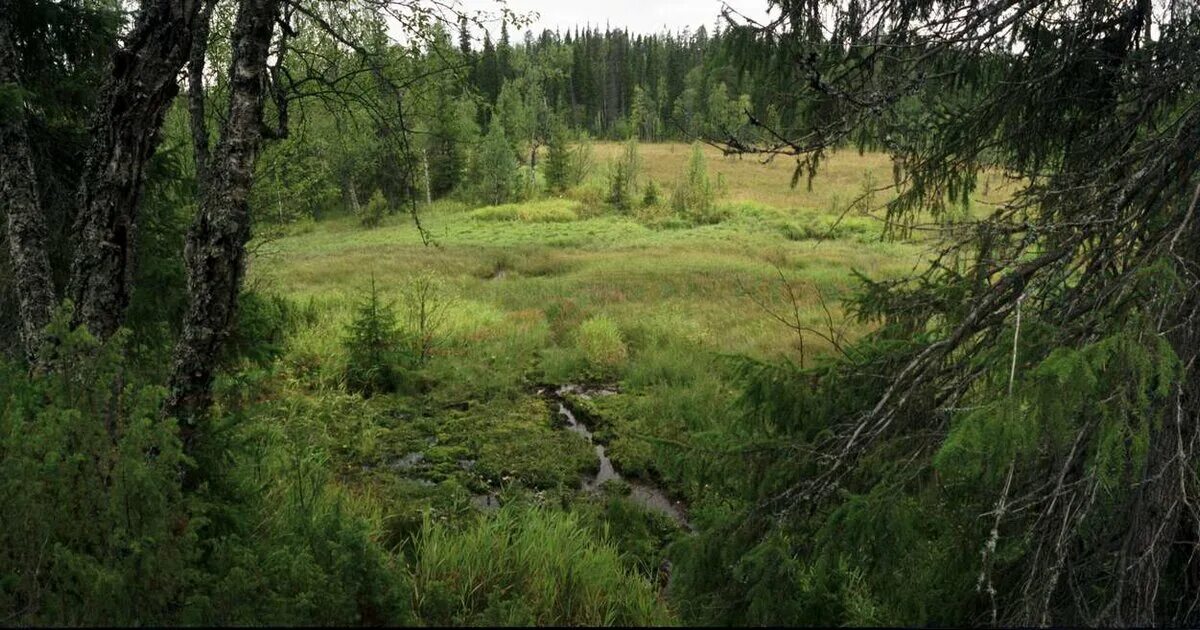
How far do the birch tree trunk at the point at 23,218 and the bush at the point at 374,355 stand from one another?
17.6ft

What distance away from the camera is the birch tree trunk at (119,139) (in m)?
3.51

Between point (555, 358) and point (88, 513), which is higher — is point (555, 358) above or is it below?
below

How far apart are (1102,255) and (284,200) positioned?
1465 cm

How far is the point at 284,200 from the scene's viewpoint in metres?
14.0

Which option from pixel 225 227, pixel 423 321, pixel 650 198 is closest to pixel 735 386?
pixel 225 227

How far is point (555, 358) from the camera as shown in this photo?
1101 centimetres

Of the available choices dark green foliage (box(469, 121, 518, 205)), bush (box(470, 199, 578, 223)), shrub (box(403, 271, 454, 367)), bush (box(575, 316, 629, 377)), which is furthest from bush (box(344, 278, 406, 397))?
dark green foliage (box(469, 121, 518, 205))

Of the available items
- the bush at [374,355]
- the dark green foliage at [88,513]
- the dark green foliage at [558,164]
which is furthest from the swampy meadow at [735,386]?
the dark green foliage at [558,164]

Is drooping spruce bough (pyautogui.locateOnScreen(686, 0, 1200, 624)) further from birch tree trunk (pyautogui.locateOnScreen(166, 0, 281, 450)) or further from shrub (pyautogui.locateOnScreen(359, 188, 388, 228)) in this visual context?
shrub (pyautogui.locateOnScreen(359, 188, 388, 228))

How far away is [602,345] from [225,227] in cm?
852

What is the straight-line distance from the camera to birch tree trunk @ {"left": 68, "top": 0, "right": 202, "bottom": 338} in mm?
3510

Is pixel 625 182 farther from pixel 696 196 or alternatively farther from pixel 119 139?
pixel 119 139

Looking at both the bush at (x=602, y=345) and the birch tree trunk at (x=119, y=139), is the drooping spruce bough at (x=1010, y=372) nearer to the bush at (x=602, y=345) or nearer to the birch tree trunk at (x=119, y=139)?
the birch tree trunk at (x=119, y=139)

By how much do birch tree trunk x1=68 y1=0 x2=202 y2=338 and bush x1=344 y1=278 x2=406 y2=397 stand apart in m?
5.82
